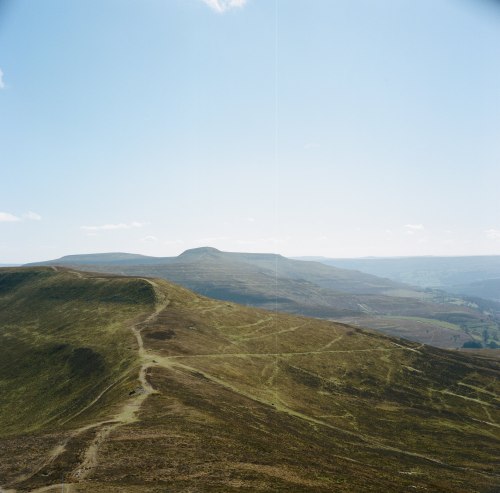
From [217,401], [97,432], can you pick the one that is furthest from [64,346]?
[97,432]

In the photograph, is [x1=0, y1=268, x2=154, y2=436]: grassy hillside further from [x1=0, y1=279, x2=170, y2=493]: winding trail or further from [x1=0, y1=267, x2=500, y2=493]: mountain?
[x1=0, y1=279, x2=170, y2=493]: winding trail

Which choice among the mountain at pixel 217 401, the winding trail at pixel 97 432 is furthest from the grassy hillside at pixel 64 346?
the winding trail at pixel 97 432

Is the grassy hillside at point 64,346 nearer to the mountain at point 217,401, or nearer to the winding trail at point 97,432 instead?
the mountain at point 217,401

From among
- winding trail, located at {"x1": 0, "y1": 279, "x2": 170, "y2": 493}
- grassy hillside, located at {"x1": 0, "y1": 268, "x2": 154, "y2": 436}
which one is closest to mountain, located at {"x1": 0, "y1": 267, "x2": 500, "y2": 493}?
winding trail, located at {"x1": 0, "y1": 279, "x2": 170, "y2": 493}

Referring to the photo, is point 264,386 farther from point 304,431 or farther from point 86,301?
point 86,301

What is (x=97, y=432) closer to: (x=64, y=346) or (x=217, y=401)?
(x=217, y=401)

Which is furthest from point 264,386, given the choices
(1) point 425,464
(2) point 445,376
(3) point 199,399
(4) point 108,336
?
(2) point 445,376

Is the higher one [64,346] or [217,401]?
[217,401]

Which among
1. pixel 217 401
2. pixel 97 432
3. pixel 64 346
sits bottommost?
pixel 64 346
